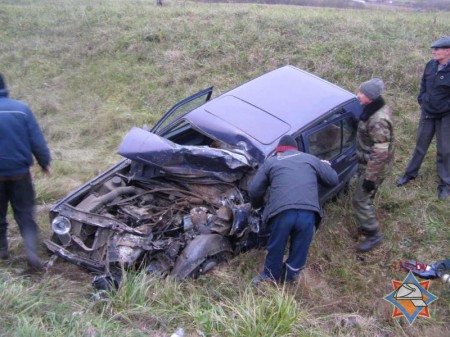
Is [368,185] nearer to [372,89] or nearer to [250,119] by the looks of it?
[372,89]

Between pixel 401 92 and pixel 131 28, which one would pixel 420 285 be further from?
pixel 131 28

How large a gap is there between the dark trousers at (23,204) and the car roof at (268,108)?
1.82 m

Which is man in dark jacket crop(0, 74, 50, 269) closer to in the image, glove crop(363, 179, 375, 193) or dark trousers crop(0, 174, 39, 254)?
dark trousers crop(0, 174, 39, 254)

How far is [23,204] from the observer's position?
4281mm

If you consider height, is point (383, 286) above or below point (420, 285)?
below

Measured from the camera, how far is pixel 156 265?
4277mm

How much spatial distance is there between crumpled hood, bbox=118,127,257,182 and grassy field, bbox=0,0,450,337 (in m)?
0.90

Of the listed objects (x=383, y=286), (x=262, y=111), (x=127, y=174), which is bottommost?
(x=383, y=286)

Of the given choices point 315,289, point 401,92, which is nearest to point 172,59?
point 401,92

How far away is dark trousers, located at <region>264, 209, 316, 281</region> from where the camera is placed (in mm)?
3859

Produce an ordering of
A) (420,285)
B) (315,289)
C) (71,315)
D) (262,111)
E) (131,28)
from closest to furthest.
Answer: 1. (71,315)
2. (420,285)
3. (315,289)
4. (262,111)
5. (131,28)

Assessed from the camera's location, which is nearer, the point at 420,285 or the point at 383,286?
the point at 420,285

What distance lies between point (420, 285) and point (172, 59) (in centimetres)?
774

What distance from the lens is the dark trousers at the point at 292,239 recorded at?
12.7 ft
